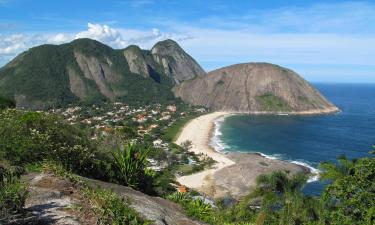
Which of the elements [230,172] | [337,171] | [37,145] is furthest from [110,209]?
[230,172]

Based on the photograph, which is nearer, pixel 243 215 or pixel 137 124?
pixel 243 215

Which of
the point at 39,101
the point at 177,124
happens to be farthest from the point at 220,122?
the point at 39,101

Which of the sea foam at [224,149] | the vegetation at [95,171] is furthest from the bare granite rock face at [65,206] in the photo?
the sea foam at [224,149]

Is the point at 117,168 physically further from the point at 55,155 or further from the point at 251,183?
the point at 251,183

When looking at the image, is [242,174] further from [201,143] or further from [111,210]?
[111,210]

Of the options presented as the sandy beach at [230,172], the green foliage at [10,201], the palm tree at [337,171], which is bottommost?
the sandy beach at [230,172]

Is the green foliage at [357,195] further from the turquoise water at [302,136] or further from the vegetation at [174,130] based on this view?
the vegetation at [174,130]
